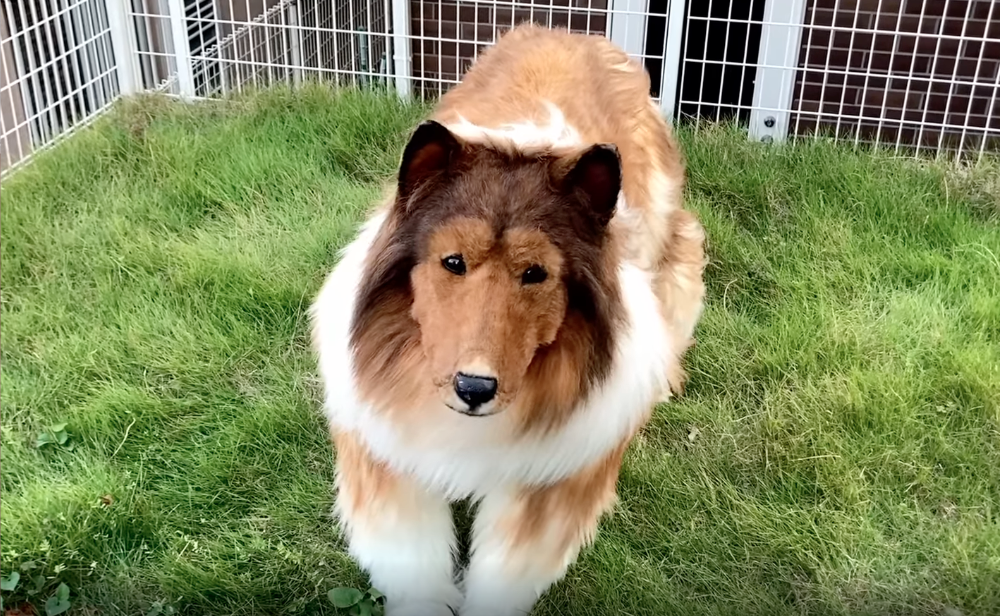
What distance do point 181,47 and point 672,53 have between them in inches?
81.9

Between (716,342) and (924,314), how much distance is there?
69 centimetres

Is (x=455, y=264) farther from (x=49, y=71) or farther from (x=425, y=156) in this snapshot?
(x=49, y=71)

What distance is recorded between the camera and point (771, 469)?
2459 millimetres

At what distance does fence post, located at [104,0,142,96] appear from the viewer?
3.88 m

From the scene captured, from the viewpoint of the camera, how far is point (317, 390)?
2.59 m

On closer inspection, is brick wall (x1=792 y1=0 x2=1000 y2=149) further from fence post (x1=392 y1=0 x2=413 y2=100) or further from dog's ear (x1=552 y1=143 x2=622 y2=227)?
dog's ear (x1=552 y1=143 x2=622 y2=227)

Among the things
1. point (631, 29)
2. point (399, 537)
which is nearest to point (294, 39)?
point (631, 29)

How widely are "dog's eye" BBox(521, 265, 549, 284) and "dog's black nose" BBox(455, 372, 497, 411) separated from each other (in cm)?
19

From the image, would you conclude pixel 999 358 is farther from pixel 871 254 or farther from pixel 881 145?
pixel 881 145

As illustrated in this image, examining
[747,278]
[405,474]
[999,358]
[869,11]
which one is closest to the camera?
[405,474]

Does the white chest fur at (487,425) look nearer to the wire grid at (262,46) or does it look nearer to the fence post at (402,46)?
the fence post at (402,46)

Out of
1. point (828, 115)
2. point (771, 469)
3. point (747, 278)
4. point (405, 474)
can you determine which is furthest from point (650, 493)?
point (828, 115)

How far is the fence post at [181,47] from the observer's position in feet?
12.9

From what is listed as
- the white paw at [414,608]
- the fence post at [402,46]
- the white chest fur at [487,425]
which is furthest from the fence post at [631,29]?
the white paw at [414,608]
